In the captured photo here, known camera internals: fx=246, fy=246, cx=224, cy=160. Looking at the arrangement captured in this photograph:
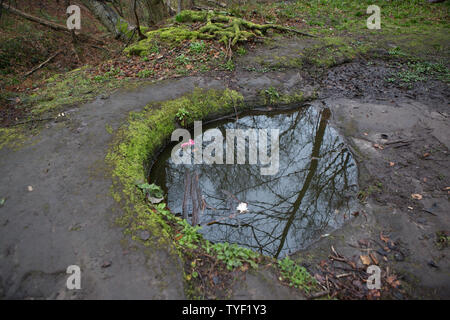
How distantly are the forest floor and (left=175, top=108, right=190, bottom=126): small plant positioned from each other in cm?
57

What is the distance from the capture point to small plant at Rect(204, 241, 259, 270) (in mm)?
2910

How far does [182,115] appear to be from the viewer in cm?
548

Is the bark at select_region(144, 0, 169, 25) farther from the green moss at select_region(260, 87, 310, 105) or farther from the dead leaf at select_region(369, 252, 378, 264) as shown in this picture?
the dead leaf at select_region(369, 252, 378, 264)

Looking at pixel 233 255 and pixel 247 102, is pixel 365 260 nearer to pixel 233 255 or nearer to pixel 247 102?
pixel 233 255

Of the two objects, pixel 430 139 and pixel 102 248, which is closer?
pixel 102 248

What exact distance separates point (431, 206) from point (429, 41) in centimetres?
800

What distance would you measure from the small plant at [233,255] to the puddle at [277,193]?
16.3 inches

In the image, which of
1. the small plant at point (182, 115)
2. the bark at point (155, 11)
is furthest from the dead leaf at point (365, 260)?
the bark at point (155, 11)

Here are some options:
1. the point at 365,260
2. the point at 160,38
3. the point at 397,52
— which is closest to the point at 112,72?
the point at 160,38

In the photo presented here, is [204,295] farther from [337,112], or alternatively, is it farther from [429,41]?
[429,41]

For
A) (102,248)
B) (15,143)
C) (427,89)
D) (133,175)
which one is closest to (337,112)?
(427,89)

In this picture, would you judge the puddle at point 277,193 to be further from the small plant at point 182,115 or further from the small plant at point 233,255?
the small plant at point 182,115

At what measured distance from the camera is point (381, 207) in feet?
12.2

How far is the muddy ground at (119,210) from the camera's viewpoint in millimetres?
2617
